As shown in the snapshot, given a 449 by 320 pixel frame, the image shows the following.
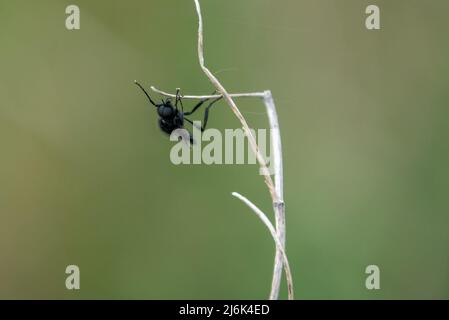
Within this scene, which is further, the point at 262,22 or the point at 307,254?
the point at 262,22

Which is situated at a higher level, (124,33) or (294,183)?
(124,33)

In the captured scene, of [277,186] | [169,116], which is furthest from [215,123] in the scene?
[277,186]

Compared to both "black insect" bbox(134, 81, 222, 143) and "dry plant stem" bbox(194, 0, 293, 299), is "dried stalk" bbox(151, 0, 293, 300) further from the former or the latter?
"black insect" bbox(134, 81, 222, 143)

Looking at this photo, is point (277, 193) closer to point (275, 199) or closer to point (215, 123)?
point (275, 199)

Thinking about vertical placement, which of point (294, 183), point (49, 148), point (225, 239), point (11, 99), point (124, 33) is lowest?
point (225, 239)

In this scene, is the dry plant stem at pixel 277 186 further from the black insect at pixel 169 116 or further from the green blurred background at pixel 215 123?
the green blurred background at pixel 215 123

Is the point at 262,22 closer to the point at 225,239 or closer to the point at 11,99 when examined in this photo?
the point at 225,239

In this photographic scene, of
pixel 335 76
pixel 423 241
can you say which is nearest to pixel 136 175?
pixel 335 76

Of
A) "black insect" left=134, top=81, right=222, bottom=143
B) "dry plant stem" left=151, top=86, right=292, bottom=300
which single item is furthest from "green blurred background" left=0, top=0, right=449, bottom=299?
"dry plant stem" left=151, top=86, right=292, bottom=300

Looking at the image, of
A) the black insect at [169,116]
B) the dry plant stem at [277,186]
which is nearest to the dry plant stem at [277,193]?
the dry plant stem at [277,186]
